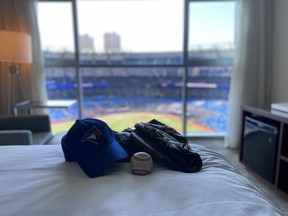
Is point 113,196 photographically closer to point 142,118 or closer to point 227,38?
point 142,118

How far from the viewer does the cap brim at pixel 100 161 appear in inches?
37.6

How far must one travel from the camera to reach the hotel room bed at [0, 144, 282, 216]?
735 mm

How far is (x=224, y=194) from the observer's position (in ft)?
2.65

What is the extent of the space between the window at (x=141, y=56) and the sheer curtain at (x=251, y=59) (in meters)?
0.34

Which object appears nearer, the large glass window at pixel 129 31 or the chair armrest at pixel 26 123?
the chair armrest at pixel 26 123

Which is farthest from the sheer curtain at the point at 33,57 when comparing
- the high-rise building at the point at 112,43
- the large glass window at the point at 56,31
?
the high-rise building at the point at 112,43

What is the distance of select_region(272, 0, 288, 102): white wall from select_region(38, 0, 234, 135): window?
570 mm

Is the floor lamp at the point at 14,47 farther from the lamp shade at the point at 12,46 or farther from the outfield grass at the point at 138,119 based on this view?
the outfield grass at the point at 138,119

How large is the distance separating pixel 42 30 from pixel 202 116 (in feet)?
8.69

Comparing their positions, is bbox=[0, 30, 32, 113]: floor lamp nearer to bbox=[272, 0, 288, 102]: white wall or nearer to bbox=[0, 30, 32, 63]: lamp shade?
bbox=[0, 30, 32, 63]: lamp shade

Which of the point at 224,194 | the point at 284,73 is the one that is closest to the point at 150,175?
the point at 224,194

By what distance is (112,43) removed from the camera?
331 centimetres

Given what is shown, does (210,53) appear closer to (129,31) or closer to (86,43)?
(129,31)

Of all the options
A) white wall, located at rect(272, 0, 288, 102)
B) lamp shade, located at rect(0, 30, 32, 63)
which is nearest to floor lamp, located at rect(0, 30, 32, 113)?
lamp shade, located at rect(0, 30, 32, 63)
